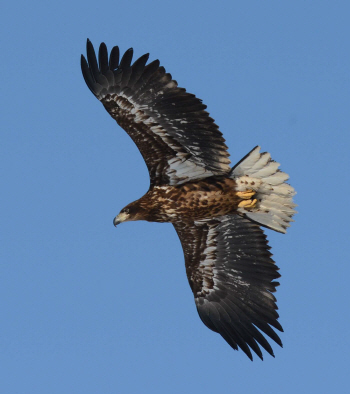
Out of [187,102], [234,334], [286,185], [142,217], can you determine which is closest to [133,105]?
[187,102]

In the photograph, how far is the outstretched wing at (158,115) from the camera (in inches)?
471

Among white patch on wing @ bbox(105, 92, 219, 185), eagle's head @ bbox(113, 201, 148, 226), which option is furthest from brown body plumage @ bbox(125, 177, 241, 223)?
white patch on wing @ bbox(105, 92, 219, 185)

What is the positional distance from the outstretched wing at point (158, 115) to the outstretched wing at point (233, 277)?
4.41 feet

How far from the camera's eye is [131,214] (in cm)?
1273

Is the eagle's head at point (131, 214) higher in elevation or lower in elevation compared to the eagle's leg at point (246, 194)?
lower

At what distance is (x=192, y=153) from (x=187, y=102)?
0.80 meters

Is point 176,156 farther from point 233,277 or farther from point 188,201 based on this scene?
point 233,277

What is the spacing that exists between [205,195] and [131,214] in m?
1.09

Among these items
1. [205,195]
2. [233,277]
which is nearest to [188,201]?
[205,195]

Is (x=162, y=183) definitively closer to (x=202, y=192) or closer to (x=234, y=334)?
(x=202, y=192)

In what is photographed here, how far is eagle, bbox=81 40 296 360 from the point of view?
12078mm

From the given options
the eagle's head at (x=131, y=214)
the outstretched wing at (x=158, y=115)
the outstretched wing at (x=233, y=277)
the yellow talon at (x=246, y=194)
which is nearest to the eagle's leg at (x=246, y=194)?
the yellow talon at (x=246, y=194)

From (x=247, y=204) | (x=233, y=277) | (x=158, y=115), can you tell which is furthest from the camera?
(x=233, y=277)

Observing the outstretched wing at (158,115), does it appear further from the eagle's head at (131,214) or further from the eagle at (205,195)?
the eagle's head at (131,214)
